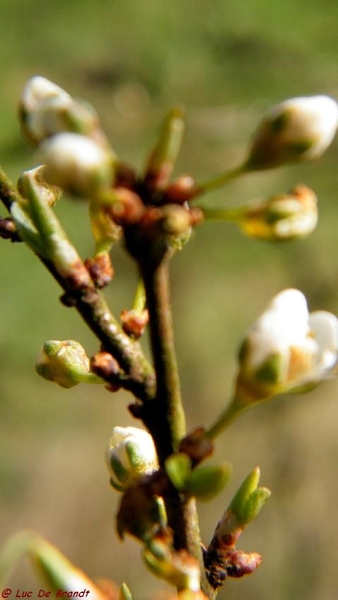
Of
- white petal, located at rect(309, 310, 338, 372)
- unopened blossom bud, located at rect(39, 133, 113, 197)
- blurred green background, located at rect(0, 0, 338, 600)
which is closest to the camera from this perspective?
unopened blossom bud, located at rect(39, 133, 113, 197)

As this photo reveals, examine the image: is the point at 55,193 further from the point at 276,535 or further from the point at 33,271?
the point at 33,271

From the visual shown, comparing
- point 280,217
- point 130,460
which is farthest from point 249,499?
point 280,217

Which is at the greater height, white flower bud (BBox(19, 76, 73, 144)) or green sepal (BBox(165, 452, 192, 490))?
white flower bud (BBox(19, 76, 73, 144))

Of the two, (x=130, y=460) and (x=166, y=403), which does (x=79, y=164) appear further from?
(x=130, y=460)

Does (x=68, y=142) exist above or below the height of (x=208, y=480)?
above

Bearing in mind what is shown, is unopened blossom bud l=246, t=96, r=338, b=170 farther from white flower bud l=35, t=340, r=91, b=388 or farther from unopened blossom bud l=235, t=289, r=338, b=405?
white flower bud l=35, t=340, r=91, b=388

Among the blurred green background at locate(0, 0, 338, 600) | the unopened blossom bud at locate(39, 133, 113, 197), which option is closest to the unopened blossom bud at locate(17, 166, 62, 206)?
the unopened blossom bud at locate(39, 133, 113, 197)
